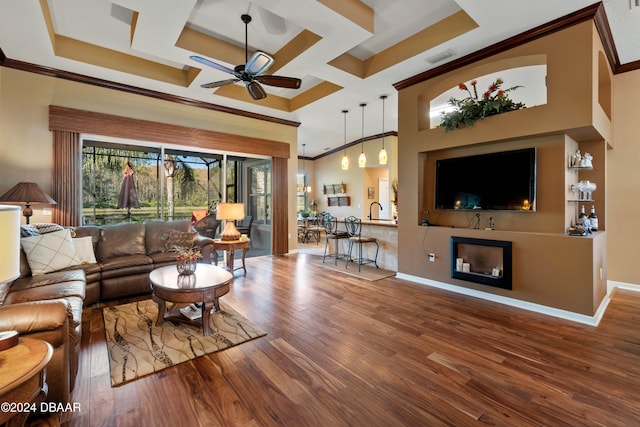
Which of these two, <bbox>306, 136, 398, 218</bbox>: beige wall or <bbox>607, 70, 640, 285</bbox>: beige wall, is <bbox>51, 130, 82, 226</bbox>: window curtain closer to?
<bbox>306, 136, 398, 218</bbox>: beige wall

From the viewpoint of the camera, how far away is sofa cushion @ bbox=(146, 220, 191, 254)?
4.44 m

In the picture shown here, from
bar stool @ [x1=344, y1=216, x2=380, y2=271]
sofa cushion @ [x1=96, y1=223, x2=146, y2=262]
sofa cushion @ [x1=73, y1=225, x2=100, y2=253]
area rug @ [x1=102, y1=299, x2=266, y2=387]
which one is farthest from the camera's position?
bar stool @ [x1=344, y1=216, x2=380, y2=271]

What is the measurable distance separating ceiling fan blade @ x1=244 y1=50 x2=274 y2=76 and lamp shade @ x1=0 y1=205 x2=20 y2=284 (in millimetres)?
2666

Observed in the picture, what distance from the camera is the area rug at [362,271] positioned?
5.00 metres

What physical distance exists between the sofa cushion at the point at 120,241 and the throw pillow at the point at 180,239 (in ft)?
1.14

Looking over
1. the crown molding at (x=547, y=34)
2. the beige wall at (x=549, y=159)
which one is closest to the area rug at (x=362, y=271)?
the beige wall at (x=549, y=159)

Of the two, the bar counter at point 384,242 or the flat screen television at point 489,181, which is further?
the bar counter at point 384,242

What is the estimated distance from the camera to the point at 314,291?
4.20 m

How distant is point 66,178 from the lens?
14.5ft

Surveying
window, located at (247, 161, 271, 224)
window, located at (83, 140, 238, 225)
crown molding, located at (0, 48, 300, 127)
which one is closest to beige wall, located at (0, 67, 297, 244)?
crown molding, located at (0, 48, 300, 127)

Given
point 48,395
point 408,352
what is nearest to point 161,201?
point 48,395

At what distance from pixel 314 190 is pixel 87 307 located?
8.91 metres

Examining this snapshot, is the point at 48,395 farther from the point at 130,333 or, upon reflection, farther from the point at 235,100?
the point at 235,100

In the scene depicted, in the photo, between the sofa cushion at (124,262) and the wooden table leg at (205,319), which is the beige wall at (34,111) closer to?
the sofa cushion at (124,262)
